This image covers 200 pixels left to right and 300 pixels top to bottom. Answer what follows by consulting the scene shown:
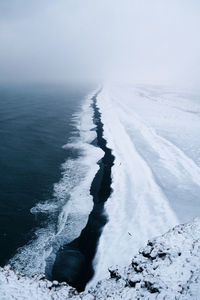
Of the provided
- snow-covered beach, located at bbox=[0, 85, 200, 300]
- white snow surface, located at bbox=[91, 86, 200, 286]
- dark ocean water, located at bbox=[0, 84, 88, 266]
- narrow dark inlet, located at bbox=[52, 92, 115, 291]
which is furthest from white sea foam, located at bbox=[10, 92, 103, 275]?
white snow surface, located at bbox=[91, 86, 200, 286]

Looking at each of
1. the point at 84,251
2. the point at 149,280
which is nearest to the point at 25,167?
the point at 84,251

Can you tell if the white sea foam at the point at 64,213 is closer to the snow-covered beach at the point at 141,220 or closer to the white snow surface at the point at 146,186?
the snow-covered beach at the point at 141,220

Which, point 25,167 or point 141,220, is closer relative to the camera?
point 141,220

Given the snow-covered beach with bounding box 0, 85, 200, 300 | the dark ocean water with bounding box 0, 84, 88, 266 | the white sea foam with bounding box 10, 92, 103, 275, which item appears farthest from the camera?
the dark ocean water with bounding box 0, 84, 88, 266

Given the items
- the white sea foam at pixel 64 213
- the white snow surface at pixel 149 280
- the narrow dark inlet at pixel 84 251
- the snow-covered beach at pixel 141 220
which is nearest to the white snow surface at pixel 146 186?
the snow-covered beach at pixel 141 220

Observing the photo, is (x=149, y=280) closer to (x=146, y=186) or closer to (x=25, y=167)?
(x=146, y=186)

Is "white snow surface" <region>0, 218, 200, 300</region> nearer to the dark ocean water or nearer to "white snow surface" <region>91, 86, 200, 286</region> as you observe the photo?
"white snow surface" <region>91, 86, 200, 286</region>

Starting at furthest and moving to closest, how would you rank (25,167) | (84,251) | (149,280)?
1. (25,167)
2. (84,251)
3. (149,280)
